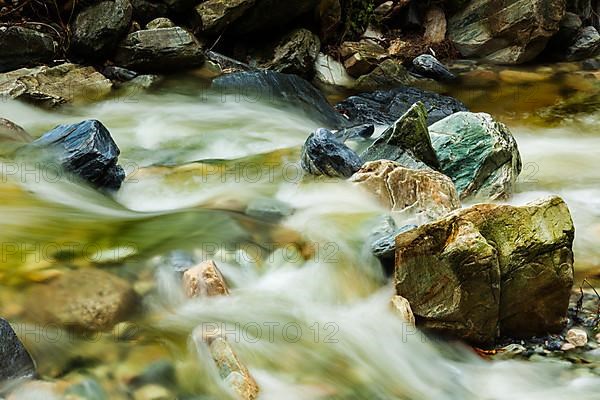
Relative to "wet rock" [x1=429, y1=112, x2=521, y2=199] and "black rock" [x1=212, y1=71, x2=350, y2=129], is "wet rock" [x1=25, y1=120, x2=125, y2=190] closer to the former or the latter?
"wet rock" [x1=429, y1=112, x2=521, y2=199]

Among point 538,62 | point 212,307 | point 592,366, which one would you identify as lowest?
point 538,62

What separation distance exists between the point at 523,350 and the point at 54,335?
8.43 ft

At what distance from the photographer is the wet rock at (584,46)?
1129cm

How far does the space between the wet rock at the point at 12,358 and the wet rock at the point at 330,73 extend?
738 cm

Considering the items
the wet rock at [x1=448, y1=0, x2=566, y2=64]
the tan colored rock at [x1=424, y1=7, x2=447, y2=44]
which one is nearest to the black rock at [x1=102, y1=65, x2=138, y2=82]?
the tan colored rock at [x1=424, y1=7, x2=447, y2=44]

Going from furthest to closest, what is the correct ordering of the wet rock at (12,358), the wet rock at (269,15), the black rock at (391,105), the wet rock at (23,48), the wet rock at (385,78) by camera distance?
the wet rock at (385,78)
the wet rock at (269,15)
the black rock at (391,105)
the wet rock at (23,48)
the wet rock at (12,358)

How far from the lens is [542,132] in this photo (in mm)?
8398

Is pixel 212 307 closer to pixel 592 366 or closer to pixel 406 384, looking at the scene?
pixel 406 384

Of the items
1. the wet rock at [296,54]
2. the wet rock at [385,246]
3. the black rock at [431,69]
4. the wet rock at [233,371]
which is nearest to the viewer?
the wet rock at [233,371]

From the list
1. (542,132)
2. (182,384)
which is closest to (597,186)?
(542,132)

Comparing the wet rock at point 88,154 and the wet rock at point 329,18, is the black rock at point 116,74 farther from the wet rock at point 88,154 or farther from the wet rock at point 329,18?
the wet rock at point 329,18

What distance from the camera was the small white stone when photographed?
3.88m

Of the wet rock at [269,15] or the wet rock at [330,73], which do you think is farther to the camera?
the wet rock at [330,73]

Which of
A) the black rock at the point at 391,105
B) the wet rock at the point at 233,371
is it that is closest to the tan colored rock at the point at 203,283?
the wet rock at the point at 233,371
